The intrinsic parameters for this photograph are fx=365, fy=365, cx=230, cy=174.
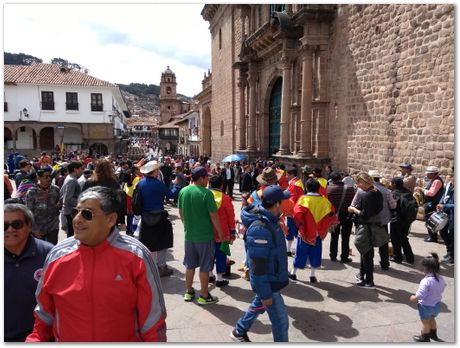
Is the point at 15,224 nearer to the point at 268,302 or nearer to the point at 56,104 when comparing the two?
the point at 268,302

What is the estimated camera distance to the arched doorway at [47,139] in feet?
117

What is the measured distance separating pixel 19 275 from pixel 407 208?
19.2 ft

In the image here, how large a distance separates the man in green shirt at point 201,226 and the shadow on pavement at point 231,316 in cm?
17

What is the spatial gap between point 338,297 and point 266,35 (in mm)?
14919

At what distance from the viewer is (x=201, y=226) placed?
480 centimetres

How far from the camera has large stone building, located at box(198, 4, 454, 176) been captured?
29.2 ft

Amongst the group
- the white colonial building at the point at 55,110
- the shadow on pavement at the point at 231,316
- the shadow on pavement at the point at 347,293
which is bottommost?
the shadow on pavement at the point at 231,316

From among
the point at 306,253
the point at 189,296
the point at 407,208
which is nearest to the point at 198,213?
the point at 189,296

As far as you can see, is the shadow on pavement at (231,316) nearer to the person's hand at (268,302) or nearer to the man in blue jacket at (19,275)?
the person's hand at (268,302)

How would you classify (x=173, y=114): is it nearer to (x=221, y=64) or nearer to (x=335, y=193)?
(x=221, y=64)

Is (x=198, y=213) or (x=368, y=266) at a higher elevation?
(x=198, y=213)

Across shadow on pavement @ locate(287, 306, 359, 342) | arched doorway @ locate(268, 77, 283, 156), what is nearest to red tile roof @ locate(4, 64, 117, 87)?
arched doorway @ locate(268, 77, 283, 156)

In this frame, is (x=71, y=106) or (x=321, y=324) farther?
(x=71, y=106)

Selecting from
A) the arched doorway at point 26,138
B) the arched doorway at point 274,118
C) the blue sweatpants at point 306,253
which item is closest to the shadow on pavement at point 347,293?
the blue sweatpants at point 306,253
